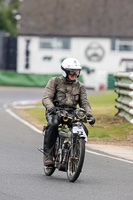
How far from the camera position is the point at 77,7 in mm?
65375

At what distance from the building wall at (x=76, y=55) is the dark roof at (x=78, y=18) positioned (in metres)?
0.87

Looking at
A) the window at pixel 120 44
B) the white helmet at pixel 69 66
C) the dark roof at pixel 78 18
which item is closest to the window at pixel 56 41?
the dark roof at pixel 78 18

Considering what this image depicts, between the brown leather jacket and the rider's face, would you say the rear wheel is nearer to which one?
the brown leather jacket

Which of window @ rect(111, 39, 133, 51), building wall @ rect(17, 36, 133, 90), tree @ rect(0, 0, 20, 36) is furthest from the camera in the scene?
tree @ rect(0, 0, 20, 36)

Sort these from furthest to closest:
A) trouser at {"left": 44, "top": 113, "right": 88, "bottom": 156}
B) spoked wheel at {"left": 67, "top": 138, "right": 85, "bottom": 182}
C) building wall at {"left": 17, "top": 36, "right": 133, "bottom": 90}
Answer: building wall at {"left": 17, "top": 36, "right": 133, "bottom": 90}, trouser at {"left": 44, "top": 113, "right": 88, "bottom": 156}, spoked wheel at {"left": 67, "top": 138, "right": 85, "bottom": 182}

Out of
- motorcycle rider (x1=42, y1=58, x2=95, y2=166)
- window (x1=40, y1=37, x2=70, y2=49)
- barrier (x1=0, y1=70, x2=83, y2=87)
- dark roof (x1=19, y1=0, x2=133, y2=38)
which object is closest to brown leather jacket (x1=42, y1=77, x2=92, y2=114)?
motorcycle rider (x1=42, y1=58, x2=95, y2=166)

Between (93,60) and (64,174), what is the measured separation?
178 feet

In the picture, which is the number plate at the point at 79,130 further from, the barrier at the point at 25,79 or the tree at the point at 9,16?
the tree at the point at 9,16

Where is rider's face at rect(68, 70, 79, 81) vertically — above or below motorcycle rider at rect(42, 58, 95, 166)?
above

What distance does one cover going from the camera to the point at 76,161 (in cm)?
938

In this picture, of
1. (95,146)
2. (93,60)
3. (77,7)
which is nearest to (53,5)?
(77,7)

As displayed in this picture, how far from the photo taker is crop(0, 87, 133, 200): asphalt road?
27.5 ft

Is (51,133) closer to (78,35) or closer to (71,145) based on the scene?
(71,145)

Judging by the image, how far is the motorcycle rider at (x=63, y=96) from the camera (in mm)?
9867
